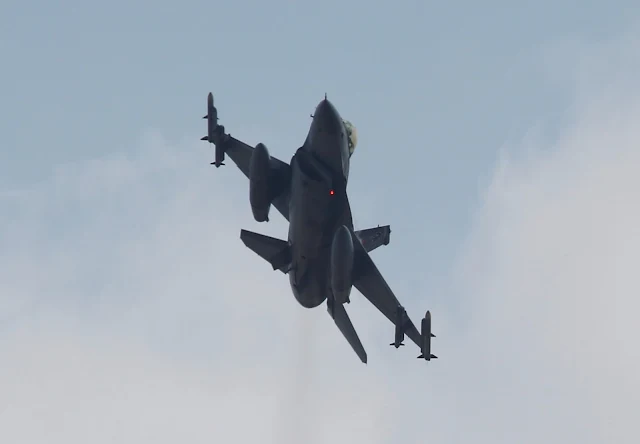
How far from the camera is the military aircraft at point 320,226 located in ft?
184

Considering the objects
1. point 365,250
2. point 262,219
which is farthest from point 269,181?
point 365,250

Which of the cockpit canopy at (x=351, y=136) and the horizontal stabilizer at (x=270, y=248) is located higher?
the cockpit canopy at (x=351, y=136)

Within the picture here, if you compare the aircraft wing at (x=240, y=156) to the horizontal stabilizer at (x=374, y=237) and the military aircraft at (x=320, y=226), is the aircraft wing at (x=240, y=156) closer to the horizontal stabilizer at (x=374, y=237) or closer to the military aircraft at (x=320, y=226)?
the military aircraft at (x=320, y=226)

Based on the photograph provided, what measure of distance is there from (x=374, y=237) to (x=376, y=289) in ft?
8.29

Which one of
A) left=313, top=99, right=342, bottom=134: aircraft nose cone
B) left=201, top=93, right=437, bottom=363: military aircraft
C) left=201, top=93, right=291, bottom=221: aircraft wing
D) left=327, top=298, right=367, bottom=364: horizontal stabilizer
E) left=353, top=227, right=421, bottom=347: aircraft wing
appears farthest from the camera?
left=327, top=298, right=367, bottom=364: horizontal stabilizer

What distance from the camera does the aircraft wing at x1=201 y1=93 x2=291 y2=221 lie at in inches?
2335

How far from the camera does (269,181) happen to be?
58.3 meters

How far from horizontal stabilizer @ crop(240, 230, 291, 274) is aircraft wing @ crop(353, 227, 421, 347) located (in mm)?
3286

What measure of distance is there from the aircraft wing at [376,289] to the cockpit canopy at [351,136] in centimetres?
469

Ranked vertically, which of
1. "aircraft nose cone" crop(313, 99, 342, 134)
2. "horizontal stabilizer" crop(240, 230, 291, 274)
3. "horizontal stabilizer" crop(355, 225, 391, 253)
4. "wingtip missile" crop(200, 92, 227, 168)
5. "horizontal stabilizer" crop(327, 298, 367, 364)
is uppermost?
"wingtip missile" crop(200, 92, 227, 168)

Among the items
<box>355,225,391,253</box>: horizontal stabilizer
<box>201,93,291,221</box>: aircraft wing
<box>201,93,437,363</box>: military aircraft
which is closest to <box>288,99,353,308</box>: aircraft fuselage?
<box>201,93,437,363</box>: military aircraft

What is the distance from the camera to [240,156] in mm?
63000

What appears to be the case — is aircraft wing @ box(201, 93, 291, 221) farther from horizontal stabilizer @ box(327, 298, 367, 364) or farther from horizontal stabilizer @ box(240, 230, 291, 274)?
horizontal stabilizer @ box(327, 298, 367, 364)

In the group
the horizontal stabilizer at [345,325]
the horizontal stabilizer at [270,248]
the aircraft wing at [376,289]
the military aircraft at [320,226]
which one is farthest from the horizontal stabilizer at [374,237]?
the horizontal stabilizer at [270,248]
